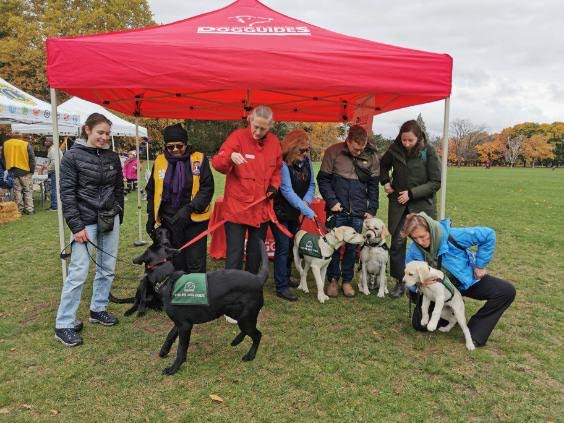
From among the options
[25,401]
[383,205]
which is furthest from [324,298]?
[383,205]

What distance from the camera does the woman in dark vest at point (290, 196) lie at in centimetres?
459

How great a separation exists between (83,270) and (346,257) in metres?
2.93

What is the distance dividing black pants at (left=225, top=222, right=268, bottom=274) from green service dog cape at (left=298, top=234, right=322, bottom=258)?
0.69 m

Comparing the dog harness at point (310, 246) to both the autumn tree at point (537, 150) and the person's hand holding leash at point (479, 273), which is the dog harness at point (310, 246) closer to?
the person's hand holding leash at point (479, 273)

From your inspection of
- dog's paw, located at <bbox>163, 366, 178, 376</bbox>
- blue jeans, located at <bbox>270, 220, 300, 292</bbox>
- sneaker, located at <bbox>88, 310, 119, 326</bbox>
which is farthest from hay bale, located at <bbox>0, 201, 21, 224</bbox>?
dog's paw, located at <bbox>163, 366, 178, 376</bbox>

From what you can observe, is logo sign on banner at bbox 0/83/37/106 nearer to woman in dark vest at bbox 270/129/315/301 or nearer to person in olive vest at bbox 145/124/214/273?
person in olive vest at bbox 145/124/214/273

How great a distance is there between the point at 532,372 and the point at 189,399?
268cm

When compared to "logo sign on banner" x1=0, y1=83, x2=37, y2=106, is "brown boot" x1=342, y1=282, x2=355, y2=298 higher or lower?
lower

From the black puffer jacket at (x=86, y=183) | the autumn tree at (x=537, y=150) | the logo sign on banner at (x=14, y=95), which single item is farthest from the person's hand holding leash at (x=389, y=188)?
the autumn tree at (x=537, y=150)

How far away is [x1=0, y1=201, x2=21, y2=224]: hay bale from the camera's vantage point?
31.4 feet

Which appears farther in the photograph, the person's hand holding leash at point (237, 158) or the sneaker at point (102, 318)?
the sneaker at point (102, 318)

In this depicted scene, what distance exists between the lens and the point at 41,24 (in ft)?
97.0

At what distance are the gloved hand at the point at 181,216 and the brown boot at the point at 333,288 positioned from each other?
2.02 m

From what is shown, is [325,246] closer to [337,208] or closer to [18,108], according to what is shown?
[337,208]
